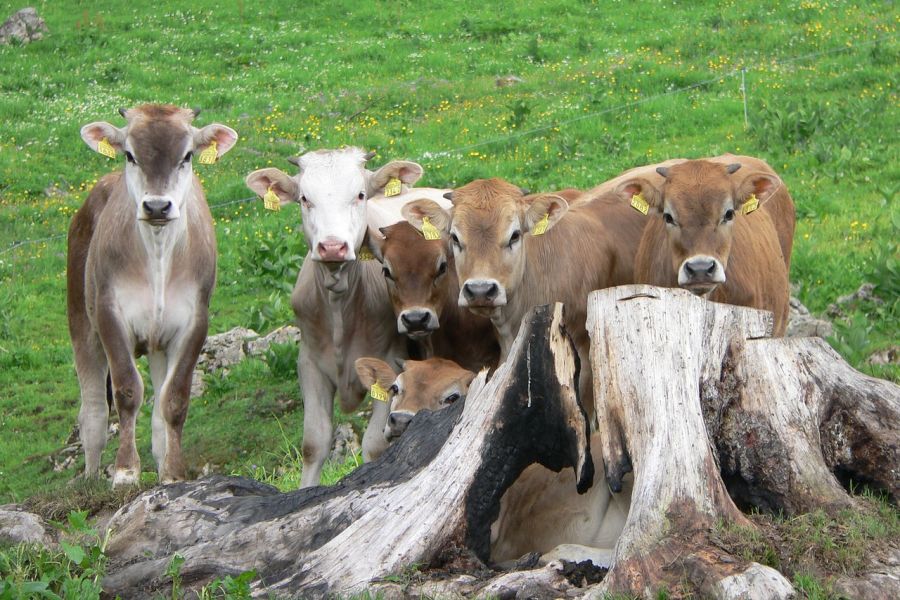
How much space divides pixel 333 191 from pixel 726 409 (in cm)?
393

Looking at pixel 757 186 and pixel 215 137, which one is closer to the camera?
pixel 757 186

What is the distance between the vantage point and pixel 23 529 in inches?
246

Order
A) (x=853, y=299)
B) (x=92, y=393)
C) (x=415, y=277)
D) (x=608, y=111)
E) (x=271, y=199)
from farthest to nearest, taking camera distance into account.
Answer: (x=608, y=111)
(x=853, y=299)
(x=92, y=393)
(x=271, y=199)
(x=415, y=277)

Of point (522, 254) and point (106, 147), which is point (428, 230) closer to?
point (522, 254)

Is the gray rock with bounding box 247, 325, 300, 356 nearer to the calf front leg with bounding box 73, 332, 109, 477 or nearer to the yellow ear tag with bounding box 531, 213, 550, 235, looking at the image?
the calf front leg with bounding box 73, 332, 109, 477

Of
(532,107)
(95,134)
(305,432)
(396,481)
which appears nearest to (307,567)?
(396,481)

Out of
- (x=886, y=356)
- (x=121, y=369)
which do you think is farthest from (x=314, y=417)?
(x=886, y=356)

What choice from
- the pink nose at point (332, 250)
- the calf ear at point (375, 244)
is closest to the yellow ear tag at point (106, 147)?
the pink nose at point (332, 250)

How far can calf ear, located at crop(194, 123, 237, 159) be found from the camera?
9047mm

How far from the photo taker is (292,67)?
24047mm

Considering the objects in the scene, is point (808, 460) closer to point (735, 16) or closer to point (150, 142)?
point (150, 142)

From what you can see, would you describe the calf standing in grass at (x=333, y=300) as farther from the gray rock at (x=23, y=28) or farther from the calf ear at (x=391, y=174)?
the gray rock at (x=23, y=28)

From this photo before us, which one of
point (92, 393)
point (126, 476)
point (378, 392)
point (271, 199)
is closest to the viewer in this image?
point (126, 476)

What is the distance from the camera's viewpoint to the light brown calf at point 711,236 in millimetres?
8172
